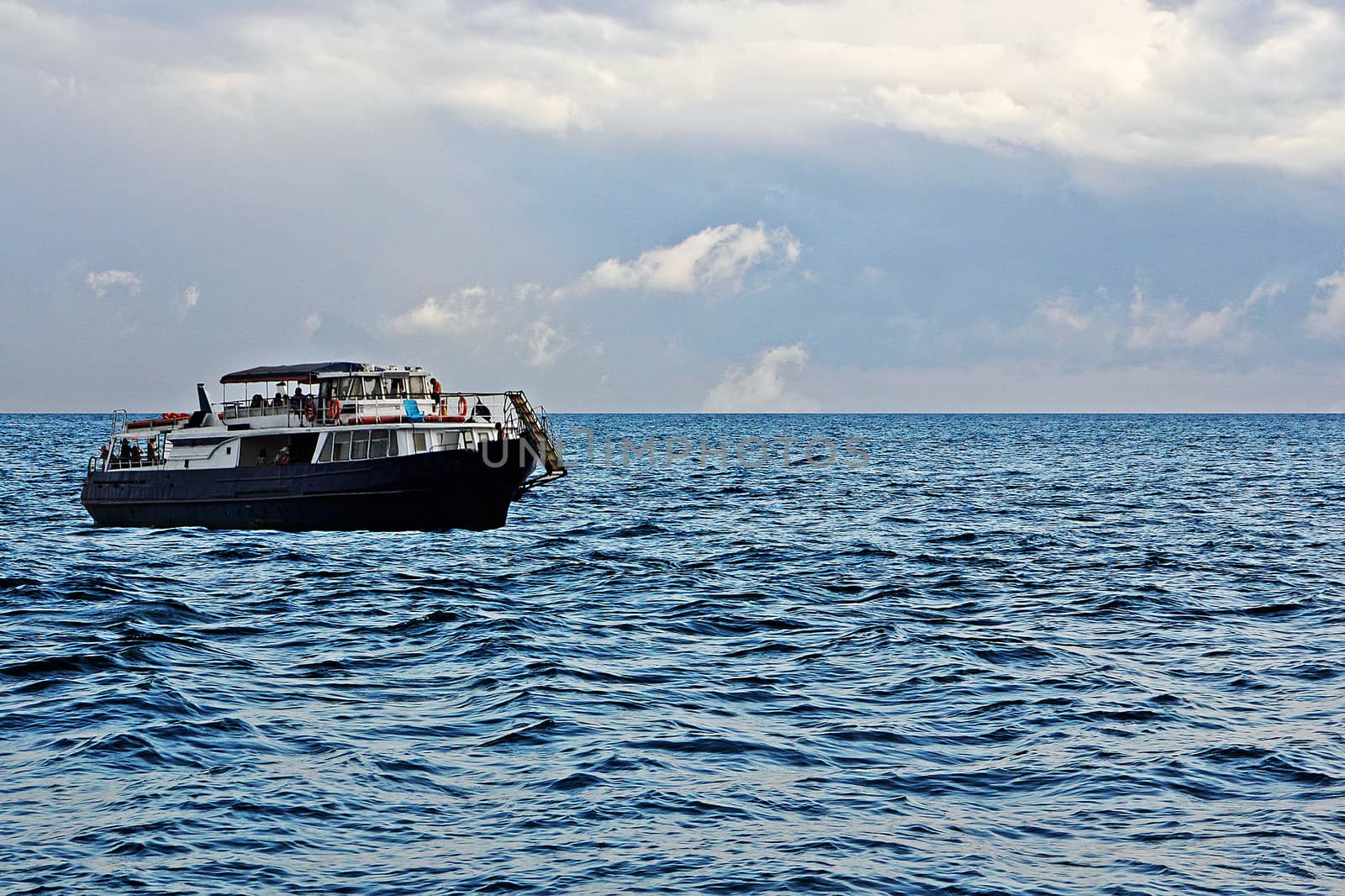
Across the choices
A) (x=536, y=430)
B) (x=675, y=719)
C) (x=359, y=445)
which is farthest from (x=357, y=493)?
(x=675, y=719)

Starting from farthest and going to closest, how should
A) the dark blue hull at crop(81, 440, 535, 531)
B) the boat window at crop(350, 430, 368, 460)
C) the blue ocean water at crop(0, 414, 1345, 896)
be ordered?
the boat window at crop(350, 430, 368, 460), the dark blue hull at crop(81, 440, 535, 531), the blue ocean water at crop(0, 414, 1345, 896)

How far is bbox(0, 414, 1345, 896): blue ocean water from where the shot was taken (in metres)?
11.9

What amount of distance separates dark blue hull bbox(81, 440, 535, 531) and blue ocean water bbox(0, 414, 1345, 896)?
10.8 feet

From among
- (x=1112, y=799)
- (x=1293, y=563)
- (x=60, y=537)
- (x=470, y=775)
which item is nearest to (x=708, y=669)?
(x=470, y=775)

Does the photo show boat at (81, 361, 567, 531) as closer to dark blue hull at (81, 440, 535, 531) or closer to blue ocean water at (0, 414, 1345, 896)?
dark blue hull at (81, 440, 535, 531)

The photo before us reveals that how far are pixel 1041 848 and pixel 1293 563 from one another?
23.1 meters

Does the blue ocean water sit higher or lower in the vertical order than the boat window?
lower

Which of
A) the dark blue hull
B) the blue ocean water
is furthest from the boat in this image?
the blue ocean water

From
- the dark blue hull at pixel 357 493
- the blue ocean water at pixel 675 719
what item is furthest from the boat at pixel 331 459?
the blue ocean water at pixel 675 719

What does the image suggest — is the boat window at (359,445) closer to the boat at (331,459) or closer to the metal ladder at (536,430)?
the boat at (331,459)

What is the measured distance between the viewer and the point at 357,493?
128ft

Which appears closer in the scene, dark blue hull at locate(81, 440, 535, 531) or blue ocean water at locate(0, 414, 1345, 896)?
blue ocean water at locate(0, 414, 1345, 896)

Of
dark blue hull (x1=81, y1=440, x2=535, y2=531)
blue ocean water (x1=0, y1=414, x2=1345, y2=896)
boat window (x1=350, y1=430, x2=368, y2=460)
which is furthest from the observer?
boat window (x1=350, y1=430, x2=368, y2=460)

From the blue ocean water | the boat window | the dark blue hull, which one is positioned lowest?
the blue ocean water
